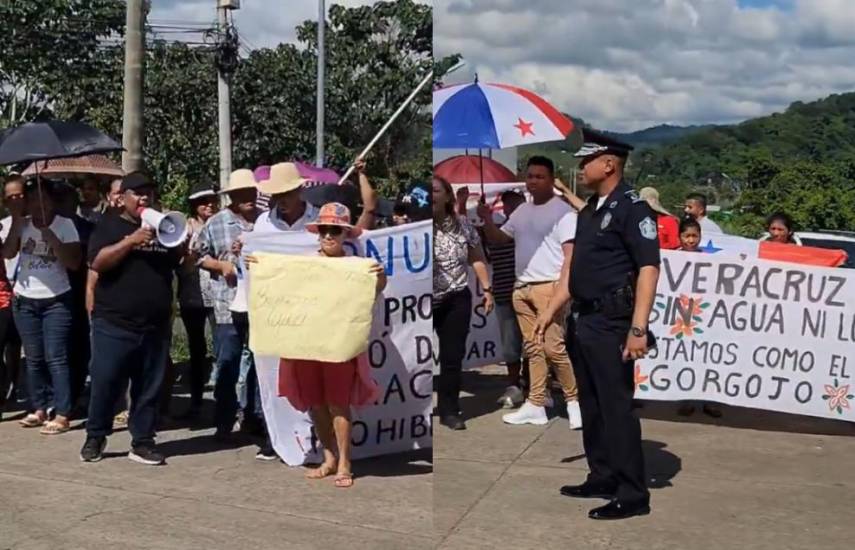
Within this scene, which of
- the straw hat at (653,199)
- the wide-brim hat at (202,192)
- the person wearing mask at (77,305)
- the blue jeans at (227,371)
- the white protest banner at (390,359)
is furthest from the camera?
the person wearing mask at (77,305)

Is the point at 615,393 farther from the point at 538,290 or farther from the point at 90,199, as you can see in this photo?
the point at 90,199

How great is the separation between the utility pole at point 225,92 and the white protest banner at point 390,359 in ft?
3.47

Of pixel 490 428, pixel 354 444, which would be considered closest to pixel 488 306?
pixel 490 428

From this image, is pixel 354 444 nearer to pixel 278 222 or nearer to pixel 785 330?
pixel 278 222

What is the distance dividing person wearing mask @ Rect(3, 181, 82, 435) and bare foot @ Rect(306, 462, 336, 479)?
2.04m

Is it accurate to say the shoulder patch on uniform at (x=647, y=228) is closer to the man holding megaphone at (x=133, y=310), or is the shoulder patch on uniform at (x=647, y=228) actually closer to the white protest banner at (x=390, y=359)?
the white protest banner at (x=390, y=359)

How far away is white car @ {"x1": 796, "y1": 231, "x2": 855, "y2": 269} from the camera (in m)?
7.26

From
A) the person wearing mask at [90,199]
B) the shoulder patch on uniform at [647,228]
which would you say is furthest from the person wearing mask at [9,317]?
the shoulder patch on uniform at [647,228]

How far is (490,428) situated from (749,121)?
2249 mm

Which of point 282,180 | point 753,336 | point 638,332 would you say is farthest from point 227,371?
point 753,336

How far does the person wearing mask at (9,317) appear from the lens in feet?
23.2

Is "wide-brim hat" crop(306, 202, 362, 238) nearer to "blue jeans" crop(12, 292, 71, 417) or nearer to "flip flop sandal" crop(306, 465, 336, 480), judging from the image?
"flip flop sandal" crop(306, 465, 336, 480)

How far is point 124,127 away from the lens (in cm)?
802

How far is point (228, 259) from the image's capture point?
6262 millimetres
